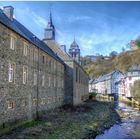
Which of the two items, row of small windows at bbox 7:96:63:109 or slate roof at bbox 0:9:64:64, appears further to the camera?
slate roof at bbox 0:9:64:64

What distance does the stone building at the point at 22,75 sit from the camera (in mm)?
22000

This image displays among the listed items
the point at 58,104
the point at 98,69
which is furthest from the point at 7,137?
the point at 98,69

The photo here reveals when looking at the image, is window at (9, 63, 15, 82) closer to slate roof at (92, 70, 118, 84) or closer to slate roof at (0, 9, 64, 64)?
slate roof at (0, 9, 64, 64)

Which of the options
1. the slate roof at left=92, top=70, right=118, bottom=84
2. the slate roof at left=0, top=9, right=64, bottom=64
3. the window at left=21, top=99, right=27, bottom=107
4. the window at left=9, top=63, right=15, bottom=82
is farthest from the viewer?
the slate roof at left=92, top=70, right=118, bottom=84

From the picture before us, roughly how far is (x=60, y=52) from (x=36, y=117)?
872 inches

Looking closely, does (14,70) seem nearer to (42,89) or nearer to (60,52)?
(42,89)

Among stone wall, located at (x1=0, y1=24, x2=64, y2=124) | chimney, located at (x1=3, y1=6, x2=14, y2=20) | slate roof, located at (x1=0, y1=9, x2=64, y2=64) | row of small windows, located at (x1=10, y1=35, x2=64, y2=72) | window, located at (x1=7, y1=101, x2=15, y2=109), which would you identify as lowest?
window, located at (x1=7, y1=101, x2=15, y2=109)

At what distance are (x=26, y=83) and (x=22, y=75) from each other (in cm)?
128

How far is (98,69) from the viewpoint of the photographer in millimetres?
150125

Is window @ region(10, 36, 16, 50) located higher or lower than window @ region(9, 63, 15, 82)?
higher

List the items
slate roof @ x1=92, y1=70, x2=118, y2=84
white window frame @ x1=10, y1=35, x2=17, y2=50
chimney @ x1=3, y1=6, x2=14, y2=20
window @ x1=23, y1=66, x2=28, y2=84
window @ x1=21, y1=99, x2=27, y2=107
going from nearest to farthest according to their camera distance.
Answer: white window frame @ x1=10, y1=35, x2=17, y2=50 → window @ x1=21, y1=99, x2=27, y2=107 → window @ x1=23, y1=66, x2=28, y2=84 → chimney @ x1=3, y1=6, x2=14, y2=20 → slate roof @ x1=92, y1=70, x2=118, y2=84

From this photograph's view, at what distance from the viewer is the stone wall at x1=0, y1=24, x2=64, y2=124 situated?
71.9ft

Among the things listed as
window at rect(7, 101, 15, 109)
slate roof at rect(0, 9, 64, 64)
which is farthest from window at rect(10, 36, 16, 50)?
window at rect(7, 101, 15, 109)

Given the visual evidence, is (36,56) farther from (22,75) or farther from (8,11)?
(8,11)
